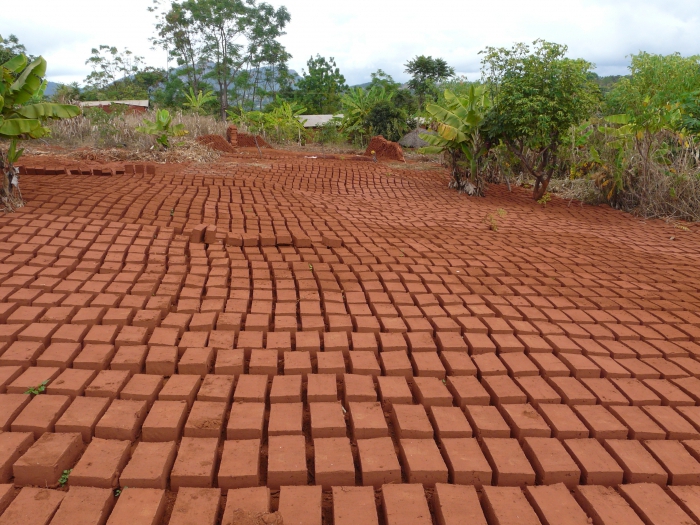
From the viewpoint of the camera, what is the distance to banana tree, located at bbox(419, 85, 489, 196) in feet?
27.1

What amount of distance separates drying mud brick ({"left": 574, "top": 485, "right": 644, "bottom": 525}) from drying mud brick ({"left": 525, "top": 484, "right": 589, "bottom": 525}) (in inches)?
1.8

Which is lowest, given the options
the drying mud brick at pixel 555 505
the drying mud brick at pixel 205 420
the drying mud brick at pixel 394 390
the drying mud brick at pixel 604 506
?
the drying mud brick at pixel 604 506

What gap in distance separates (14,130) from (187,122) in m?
9.10

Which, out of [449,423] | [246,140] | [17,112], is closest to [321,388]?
[449,423]

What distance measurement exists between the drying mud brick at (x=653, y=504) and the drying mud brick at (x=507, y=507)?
406 mm

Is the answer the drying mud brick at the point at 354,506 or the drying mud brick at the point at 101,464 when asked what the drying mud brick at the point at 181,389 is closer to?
the drying mud brick at the point at 101,464

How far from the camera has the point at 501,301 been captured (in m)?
3.72

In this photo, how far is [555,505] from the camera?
1.87 meters

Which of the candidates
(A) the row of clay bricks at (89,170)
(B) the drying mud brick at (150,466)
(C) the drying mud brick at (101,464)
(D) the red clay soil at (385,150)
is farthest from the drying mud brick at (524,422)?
(D) the red clay soil at (385,150)

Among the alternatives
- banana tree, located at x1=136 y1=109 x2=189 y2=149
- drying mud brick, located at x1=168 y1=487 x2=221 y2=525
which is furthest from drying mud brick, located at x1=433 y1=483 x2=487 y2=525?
banana tree, located at x1=136 y1=109 x2=189 y2=149

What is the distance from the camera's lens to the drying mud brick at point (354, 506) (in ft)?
5.72

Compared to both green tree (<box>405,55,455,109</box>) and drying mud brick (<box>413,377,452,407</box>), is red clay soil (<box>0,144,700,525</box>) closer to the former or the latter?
drying mud brick (<box>413,377,452,407</box>)

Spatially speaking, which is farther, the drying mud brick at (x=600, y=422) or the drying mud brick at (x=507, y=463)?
the drying mud brick at (x=600, y=422)

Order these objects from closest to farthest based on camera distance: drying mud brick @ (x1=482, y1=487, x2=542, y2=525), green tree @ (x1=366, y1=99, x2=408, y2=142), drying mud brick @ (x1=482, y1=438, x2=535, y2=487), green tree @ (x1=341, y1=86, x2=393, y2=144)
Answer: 1. drying mud brick @ (x1=482, y1=487, x2=542, y2=525)
2. drying mud brick @ (x1=482, y1=438, x2=535, y2=487)
3. green tree @ (x1=366, y1=99, x2=408, y2=142)
4. green tree @ (x1=341, y1=86, x2=393, y2=144)
